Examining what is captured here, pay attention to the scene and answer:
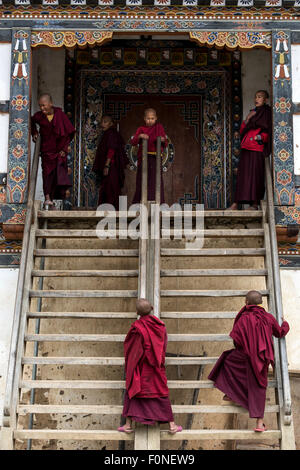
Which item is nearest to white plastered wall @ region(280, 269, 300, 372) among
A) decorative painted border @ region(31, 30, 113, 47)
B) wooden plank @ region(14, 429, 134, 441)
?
wooden plank @ region(14, 429, 134, 441)

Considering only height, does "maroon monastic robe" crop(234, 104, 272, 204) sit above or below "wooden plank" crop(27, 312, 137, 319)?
above

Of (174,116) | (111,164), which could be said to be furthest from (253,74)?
(111,164)

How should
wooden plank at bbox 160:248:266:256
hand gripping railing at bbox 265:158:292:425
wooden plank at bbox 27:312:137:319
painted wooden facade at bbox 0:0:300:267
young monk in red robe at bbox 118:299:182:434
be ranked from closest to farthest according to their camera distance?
young monk in red robe at bbox 118:299:182:434 < hand gripping railing at bbox 265:158:292:425 < wooden plank at bbox 27:312:137:319 < wooden plank at bbox 160:248:266:256 < painted wooden facade at bbox 0:0:300:267

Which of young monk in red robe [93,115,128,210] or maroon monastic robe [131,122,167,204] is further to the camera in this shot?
young monk in red robe [93,115,128,210]

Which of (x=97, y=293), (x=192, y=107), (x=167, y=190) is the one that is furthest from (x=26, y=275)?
(x=192, y=107)

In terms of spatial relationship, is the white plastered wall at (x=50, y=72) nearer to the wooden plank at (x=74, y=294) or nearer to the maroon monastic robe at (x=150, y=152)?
the maroon monastic robe at (x=150, y=152)

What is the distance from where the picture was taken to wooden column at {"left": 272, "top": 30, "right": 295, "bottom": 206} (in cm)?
794

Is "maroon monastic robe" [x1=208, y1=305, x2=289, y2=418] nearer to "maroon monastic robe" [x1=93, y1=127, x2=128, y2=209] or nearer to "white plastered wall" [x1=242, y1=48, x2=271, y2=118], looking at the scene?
"maroon monastic robe" [x1=93, y1=127, x2=128, y2=209]

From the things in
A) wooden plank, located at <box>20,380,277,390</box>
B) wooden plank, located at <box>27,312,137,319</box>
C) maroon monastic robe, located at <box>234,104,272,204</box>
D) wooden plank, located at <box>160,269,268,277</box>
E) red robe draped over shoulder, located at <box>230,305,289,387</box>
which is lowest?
wooden plank, located at <box>20,380,277,390</box>

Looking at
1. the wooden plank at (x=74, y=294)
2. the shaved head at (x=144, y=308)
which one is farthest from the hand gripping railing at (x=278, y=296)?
the wooden plank at (x=74, y=294)

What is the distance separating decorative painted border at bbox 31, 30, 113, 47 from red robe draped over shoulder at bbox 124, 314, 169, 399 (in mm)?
3383

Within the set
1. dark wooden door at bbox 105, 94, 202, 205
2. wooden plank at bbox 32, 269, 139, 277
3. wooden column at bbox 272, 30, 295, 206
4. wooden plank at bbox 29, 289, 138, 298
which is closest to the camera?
wooden plank at bbox 29, 289, 138, 298

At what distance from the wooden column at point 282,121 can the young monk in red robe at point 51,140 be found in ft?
7.20
